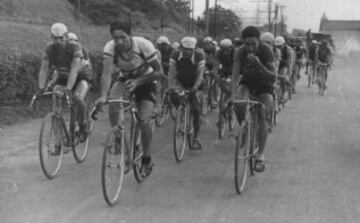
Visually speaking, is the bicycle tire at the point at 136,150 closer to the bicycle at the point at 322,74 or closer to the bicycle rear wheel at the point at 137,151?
the bicycle rear wheel at the point at 137,151

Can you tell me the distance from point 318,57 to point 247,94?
12152 mm

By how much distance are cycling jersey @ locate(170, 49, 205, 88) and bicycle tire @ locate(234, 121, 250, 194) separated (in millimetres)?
2522

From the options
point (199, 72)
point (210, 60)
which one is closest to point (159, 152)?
point (199, 72)

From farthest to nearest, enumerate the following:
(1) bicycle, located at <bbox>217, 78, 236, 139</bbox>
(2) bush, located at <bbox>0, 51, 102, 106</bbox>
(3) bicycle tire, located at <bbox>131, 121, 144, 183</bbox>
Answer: (2) bush, located at <bbox>0, 51, 102, 106</bbox>, (1) bicycle, located at <bbox>217, 78, 236, 139</bbox>, (3) bicycle tire, located at <bbox>131, 121, 144, 183</bbox>

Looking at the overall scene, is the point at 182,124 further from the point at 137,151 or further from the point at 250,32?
the point at 250,32

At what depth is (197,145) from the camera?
29.1 feet

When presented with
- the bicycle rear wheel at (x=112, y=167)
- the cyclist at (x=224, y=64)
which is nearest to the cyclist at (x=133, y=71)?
the bicycle rear wheel at (x=112, y=167)

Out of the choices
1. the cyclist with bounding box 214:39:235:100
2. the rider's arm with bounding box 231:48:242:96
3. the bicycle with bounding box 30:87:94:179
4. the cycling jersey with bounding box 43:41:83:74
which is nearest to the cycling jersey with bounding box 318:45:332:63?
the cyclist with bounding box 214:39:235:100

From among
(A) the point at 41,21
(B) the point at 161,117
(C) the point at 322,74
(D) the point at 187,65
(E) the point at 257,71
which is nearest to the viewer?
(E) the point at 257,71

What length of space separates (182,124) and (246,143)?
80.0 inches

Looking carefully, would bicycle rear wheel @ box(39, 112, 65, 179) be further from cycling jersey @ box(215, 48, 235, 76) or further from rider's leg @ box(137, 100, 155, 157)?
cycling jersey @ box(215, 48, 235, 76)

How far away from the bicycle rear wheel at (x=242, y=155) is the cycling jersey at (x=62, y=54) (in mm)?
2498

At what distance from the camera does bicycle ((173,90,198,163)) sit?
26.5 feet

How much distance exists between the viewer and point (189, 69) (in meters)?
8.79
